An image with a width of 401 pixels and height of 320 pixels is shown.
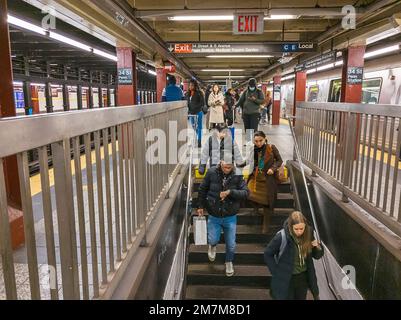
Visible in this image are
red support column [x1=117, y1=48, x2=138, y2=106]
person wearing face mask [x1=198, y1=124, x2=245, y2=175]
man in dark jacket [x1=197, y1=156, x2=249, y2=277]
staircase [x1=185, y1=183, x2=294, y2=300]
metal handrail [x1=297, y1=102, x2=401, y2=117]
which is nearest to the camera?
metal handrail [x1=297, y1=102, x2=401, y2=117]

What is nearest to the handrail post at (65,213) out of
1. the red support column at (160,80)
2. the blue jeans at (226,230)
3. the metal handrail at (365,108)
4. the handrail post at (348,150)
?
the metal handrail at (365,108)

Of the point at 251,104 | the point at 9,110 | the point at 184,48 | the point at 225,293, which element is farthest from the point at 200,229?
the point at 184,48

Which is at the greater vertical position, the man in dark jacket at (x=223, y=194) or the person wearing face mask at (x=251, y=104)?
the person wearing face mask at (x=251, y=104)

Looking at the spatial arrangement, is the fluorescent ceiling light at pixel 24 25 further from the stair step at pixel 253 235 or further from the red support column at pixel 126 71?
the stair step at pixel 253 235

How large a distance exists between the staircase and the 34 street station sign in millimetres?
4026

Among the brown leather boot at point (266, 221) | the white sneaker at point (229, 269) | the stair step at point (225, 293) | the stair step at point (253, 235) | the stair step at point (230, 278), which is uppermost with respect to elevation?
the brown leather boot at point (266, 221)

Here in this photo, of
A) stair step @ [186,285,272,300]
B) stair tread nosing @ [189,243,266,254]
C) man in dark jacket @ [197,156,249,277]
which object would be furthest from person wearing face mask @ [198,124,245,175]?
stair step @ [186,285,272,300]

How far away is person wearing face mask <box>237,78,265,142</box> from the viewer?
7137 mm

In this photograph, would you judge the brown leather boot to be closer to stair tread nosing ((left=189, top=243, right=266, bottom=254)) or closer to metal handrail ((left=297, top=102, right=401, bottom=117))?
stair tread nosing ((left=189, top=243, right=266, bottom=254))

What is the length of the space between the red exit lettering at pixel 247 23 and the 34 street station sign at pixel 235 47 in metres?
1.84

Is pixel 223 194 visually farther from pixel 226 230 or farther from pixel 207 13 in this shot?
pixel 207 13

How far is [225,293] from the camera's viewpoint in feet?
15.1

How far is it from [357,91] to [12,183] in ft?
24.5

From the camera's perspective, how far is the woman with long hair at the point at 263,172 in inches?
184
